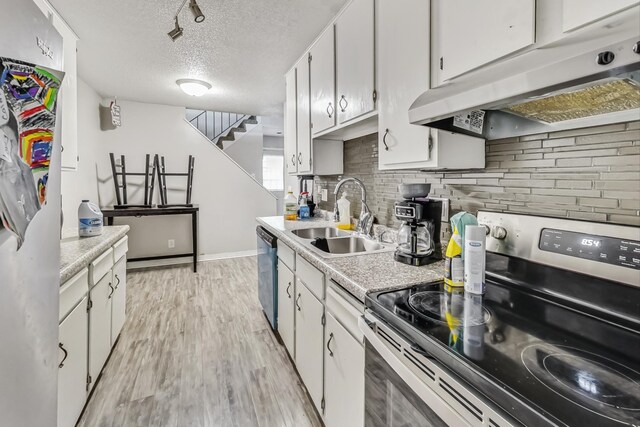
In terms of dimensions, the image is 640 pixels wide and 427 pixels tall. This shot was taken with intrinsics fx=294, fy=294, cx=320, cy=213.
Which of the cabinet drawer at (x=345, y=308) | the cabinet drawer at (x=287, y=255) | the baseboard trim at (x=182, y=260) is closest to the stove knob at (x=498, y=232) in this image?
the cabinet drawer at (x=345, y=308)

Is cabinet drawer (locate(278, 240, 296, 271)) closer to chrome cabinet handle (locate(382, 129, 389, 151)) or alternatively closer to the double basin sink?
the double basin sink

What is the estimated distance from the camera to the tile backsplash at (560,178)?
0.87 m

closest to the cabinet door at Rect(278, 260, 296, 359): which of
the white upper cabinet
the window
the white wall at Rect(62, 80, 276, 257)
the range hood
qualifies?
the range hood

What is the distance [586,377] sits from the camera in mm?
593

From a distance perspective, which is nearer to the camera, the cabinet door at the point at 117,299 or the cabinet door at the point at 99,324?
the cabinet door at the point at 99,324

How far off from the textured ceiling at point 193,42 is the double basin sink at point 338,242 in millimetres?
1574

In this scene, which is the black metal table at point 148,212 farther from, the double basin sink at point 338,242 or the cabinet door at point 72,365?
the cabinet door at point 72,365

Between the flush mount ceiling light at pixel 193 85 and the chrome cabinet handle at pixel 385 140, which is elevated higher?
the flush mount ceiling light at pixel 193 85

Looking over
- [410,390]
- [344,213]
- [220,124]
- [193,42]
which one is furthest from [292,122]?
[220,124]

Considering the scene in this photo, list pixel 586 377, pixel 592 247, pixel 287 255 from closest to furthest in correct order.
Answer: pixel 586 377, pixel 592 247, pixel 287 255

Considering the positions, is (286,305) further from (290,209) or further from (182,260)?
(182,260)

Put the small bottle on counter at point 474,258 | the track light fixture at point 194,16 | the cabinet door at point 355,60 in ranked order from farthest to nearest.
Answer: the cabinet door at point 355,60 < the track light fixture at point 194,16 < the small bottle on counter at point 474,258

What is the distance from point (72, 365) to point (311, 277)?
119 cm

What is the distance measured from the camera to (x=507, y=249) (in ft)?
3.63
